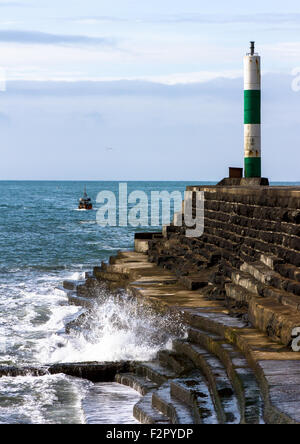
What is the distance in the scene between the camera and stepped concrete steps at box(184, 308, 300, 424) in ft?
21.5

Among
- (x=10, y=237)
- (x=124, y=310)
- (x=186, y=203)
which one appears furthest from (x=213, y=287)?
(x=10, y=237)

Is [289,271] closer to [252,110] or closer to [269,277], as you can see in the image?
[269,277]

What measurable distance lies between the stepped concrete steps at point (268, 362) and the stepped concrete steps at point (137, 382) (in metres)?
1.05

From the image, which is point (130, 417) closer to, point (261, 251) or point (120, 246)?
point (261, 251)

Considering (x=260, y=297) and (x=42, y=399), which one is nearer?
(x=42, y=399)

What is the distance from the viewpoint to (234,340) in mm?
9125

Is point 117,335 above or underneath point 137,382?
above

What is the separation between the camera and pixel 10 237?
131 feet

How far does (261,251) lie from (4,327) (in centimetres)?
534

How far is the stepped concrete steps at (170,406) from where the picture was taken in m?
7.61

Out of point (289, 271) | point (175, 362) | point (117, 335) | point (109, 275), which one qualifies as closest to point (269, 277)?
point (289, 271)

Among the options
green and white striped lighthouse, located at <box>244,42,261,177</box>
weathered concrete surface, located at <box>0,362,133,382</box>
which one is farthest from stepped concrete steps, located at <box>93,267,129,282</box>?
weathered concrete surface, located at <box>0,362,133,382</box>

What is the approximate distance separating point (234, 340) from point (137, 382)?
4.77ft

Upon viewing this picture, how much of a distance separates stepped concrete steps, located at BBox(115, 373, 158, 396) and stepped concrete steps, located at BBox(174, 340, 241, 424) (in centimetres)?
58
